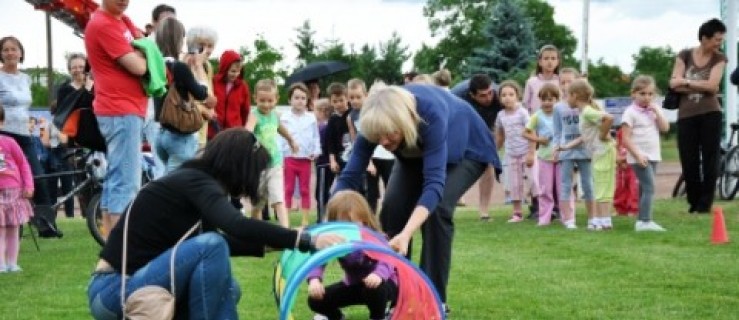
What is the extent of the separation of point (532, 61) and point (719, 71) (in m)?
32.4

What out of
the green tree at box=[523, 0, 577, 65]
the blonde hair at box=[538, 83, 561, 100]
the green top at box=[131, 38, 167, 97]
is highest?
the green tree at box=[523, 0, 577, 65]

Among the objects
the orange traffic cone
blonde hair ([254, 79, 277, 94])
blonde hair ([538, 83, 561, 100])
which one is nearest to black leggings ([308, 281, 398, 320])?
the orange traffic cone

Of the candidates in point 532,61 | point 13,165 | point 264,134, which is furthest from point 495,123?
point 532,61

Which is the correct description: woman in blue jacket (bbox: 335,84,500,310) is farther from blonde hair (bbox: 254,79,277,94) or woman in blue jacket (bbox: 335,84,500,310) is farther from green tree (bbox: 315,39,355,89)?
green tree (bbox: 315,39,355,89)

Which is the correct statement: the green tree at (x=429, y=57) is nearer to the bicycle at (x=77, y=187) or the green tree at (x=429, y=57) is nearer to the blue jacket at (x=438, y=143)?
the bicycle at (x=77, y=187)

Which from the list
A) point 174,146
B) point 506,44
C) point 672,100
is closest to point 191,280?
point 174,146

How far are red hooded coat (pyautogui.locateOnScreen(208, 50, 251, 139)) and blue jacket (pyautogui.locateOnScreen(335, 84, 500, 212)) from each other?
14.1 ft

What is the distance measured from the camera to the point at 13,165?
9.62 m

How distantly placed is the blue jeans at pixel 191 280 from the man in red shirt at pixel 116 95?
2740mm

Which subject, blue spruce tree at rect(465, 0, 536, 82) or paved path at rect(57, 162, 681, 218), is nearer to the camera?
paved path at rect(57, 162, 681, 218)

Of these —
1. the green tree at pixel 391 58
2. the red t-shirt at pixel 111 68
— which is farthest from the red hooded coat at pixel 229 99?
the green tree at pixel 391 58

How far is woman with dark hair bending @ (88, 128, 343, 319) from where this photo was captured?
18.3 ft

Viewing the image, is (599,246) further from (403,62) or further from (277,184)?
(403,62)

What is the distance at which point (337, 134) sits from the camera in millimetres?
13727
